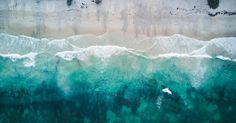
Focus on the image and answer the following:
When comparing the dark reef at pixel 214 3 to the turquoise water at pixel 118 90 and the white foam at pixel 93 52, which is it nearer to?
the turquoise water at pixel 118 90

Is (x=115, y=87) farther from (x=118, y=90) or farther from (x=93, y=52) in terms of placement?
(x=93, y=52)

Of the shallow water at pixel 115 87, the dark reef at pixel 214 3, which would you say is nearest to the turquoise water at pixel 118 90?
the shallow water at pixel 115 87

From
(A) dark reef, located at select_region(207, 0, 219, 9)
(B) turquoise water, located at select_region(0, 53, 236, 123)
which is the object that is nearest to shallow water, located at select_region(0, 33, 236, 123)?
(B) turquoise water, located at select_region(0, 53, 236, 123)

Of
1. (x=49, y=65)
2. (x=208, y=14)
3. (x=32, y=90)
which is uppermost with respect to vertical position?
(x=208, y=14)

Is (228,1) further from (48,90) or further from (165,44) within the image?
(48,90)

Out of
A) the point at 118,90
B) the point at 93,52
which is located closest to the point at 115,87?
the point at 118,90

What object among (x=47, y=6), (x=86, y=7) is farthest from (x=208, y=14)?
(x=47, y=6)

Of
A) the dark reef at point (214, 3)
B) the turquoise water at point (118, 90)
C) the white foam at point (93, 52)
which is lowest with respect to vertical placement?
the turquoise water at point (118, 90)

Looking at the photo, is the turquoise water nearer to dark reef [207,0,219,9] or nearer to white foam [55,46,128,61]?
white foam [55,46,128,61]
